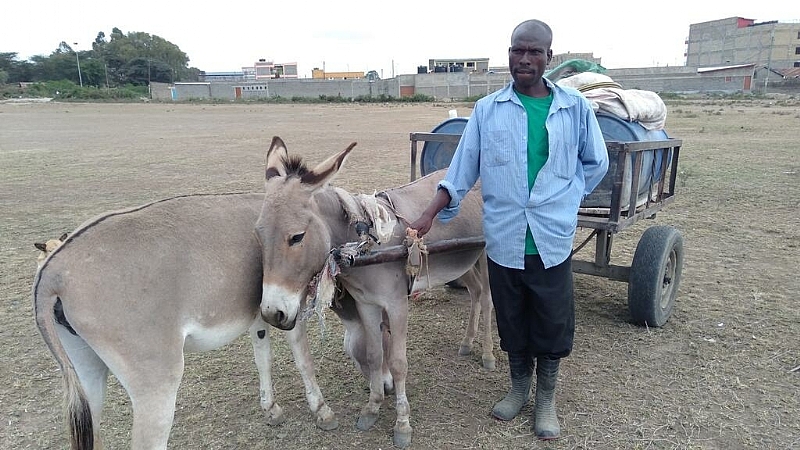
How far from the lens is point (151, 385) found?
2.33 metres

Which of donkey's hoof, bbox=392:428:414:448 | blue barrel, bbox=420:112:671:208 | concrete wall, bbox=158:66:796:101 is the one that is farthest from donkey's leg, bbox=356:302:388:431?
concrete wall, bbox=158:66:796:101

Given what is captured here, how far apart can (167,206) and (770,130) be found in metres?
25.2

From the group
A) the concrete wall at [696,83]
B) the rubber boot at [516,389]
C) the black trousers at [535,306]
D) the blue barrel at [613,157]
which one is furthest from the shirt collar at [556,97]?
the concrete wall at [696,83]

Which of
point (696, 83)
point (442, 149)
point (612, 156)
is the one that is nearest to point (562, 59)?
point (442, 149)

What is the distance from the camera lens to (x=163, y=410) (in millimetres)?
2377

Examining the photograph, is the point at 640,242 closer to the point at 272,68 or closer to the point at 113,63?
the point at 113,63

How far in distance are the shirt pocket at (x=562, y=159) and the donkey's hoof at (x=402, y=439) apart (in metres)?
1.85

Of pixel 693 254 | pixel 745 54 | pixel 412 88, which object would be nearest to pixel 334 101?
pixel 412 88

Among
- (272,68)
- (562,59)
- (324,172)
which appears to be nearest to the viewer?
(324,172)

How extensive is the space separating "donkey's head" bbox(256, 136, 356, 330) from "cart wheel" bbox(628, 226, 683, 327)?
2.96 m

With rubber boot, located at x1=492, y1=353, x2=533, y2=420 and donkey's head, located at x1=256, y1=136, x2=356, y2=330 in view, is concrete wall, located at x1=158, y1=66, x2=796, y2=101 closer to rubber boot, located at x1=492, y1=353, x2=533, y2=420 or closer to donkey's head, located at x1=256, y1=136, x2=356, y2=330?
rubber boot, located at x1=492, y1=353, x2=533, y2=420

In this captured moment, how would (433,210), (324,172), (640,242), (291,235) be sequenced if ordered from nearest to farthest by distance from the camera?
(291,235), (324,172), (433,210), (640,242)

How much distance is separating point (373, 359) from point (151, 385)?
1.51 metres

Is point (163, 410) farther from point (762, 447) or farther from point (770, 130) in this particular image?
point (770, 130)
